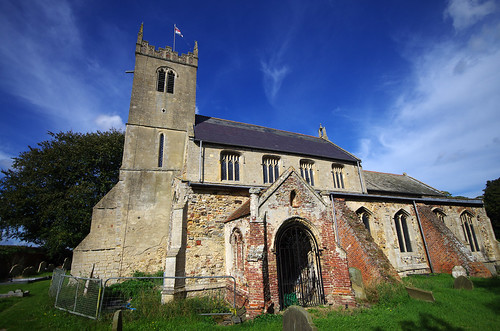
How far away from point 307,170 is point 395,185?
36.3 feet

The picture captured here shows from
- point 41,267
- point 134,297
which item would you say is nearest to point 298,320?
point 134,297

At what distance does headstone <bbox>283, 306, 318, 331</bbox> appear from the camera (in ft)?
16.5

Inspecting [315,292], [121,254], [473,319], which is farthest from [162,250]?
[473,319]

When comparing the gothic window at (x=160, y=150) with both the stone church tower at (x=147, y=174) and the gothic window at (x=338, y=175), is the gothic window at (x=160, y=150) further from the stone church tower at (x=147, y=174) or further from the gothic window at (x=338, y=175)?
the gothic window at (x=338, y=175)

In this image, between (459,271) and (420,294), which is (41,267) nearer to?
(420,294)

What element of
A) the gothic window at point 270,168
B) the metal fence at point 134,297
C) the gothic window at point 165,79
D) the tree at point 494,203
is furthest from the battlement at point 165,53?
the tree at point 494,203

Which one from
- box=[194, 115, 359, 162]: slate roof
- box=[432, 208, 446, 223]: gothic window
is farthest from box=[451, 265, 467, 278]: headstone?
box=[194, 115, 359, 162]: slate roof

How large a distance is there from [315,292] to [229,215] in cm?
581

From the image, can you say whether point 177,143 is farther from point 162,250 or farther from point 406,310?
point 406,310

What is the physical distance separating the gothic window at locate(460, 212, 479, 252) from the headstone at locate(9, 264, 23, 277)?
37918 millimetres

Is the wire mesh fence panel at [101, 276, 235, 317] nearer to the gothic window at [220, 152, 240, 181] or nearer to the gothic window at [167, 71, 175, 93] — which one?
the gothic window at [220, 152, 240, 181]

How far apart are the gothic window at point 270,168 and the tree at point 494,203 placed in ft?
131

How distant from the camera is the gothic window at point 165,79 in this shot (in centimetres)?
2014

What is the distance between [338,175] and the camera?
70.4 ft
